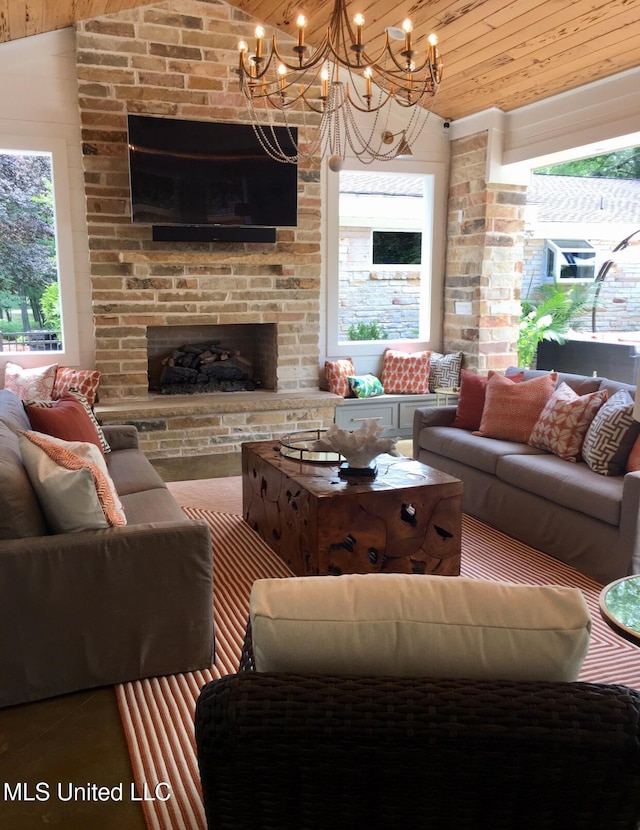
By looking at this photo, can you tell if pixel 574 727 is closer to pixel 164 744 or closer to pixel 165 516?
pixel 164 744

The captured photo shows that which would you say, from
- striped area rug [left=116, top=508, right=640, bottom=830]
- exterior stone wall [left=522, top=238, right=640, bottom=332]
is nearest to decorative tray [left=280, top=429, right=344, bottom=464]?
striped area rug [left=116, top=508, right=640, bottom=830]

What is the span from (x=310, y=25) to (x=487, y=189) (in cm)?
191

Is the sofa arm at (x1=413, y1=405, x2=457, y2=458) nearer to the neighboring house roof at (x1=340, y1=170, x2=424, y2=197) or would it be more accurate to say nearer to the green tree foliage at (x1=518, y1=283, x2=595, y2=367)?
the green tree foliage at (x1=518, y1=283, x2=595, y2=367)

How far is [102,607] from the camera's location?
2.29 metres

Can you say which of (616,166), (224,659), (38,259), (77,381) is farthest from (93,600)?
(616,166)

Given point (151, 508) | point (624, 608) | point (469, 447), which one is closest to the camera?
point (624, 608)

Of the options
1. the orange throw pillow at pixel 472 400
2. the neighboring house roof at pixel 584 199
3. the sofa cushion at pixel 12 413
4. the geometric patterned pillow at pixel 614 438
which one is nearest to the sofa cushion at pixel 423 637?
the sofa cushion at pixel 12 413

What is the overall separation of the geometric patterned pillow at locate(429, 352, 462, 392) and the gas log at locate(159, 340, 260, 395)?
A: 1609 mm

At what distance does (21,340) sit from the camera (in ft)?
17.9

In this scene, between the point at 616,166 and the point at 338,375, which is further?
the point at 616,166

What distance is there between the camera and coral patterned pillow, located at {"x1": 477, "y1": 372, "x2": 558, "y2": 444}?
411 centimetres

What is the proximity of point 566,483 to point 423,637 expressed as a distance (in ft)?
8.10

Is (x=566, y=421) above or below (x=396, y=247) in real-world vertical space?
below

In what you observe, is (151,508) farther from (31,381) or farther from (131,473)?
(31,381)
